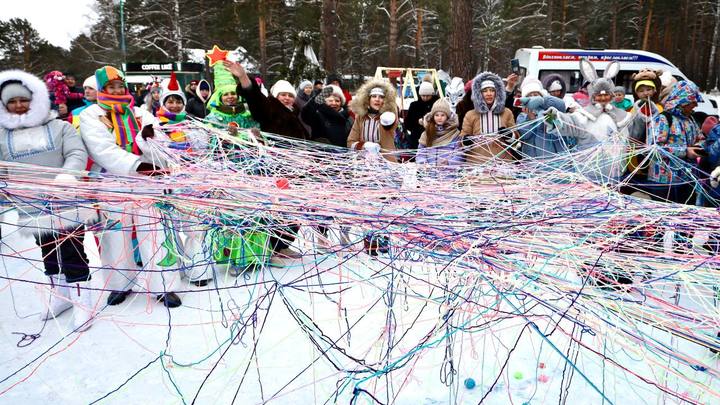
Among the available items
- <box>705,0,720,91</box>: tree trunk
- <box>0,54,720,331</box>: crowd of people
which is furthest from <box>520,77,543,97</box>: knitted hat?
<box>705,0,720,91</box>: tree trunk

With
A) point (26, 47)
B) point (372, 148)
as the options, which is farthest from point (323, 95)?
point (26, 47)

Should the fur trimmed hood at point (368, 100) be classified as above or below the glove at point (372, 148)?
above

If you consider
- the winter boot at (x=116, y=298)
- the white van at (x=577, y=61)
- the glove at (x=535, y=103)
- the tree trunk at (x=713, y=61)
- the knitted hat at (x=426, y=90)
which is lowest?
the winter boot at (x=116, y=298)

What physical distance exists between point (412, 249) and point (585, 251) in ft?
2.27

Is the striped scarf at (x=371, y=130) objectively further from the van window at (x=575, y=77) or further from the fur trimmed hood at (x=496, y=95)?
the van window at (x=575, y=77)

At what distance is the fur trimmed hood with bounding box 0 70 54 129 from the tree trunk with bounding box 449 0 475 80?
5.73 meters

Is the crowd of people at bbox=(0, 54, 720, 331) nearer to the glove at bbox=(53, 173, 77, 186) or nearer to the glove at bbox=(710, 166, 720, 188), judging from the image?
the glove at bbox=(53, 173, 77, 186)

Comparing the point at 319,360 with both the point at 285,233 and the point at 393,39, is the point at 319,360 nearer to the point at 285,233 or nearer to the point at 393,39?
the point at 285,233

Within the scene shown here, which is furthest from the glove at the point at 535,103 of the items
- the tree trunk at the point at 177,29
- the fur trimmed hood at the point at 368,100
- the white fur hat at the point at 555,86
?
the tree trunk at the point at 177,29

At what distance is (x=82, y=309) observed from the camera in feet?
10.5

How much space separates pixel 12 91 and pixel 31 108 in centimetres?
13

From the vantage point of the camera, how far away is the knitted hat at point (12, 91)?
9.66 ft

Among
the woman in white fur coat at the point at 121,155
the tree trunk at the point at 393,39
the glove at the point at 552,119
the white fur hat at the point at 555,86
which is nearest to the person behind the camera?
the woman in white fur coat at the point at 121,155

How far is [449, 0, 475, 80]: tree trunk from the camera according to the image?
23.7 ft
